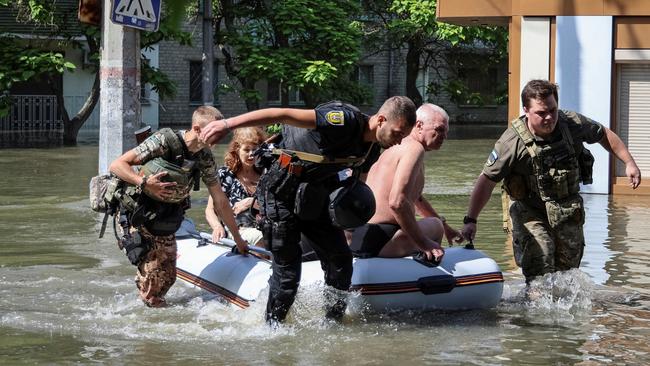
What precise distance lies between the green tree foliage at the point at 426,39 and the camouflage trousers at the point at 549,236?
27.7 m

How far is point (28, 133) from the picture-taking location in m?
35.1

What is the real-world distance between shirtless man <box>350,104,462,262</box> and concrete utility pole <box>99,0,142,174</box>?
17.6 ft

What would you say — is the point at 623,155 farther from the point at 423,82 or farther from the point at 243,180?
the point at 423,82

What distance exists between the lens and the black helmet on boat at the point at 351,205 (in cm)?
650

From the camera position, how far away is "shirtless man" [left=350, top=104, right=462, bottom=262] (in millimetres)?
7000

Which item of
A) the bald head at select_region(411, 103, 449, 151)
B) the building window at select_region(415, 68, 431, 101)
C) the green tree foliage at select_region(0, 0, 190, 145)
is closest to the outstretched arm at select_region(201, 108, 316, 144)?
the bald head at select_region(411, 103, 449, 151)

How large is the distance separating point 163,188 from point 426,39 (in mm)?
35983

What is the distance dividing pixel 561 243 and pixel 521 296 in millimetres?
578

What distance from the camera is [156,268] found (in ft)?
24.4

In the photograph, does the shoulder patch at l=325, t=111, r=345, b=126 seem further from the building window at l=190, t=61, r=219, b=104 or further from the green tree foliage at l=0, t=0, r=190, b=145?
the building window at l=190, t=61, r=219, b=104

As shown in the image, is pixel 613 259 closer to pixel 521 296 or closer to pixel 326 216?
pixel 521 296

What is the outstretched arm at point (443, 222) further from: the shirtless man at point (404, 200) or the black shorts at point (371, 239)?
the black shorts at point (371, 239)

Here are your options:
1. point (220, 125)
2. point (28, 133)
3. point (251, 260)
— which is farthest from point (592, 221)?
point (28, 133)

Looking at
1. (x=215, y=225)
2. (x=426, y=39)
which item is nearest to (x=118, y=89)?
(x=215, y=225)
